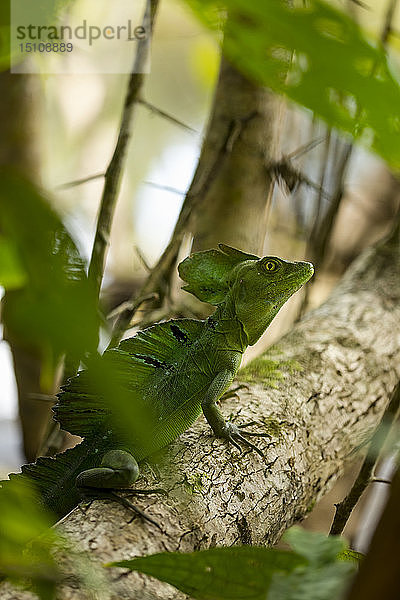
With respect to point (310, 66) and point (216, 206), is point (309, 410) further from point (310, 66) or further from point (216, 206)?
point (310, 66)

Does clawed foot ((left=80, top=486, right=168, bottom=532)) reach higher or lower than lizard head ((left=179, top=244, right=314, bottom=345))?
lower

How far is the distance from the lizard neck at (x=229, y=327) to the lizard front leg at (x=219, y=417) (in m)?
0.15

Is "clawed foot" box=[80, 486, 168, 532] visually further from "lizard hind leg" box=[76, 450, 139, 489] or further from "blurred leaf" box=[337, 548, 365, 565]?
"blurred leaf" box=[337, 548, 365, 565]

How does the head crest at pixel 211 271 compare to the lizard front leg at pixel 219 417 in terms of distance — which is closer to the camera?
the lizard front leg at pixel 219 417

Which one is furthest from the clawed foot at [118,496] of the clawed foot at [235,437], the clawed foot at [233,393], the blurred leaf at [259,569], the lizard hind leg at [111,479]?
the blurred leaf at [259,569]

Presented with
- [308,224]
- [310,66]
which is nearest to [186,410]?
[310,66]

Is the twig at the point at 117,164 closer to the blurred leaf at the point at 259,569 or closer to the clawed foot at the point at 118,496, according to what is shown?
the clawed foot at the point at 118,496

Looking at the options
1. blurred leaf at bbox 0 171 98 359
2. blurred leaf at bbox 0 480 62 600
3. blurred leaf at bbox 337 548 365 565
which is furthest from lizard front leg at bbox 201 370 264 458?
blurred leaf at bbox 0 171 98 359

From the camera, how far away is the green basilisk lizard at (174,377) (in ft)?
5.47

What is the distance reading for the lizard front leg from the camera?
1712 mm

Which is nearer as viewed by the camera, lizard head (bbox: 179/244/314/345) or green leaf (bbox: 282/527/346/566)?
green leaf (bbox: 282/527/346/566)

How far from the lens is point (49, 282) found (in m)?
0.32

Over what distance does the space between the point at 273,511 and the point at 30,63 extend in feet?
7.07

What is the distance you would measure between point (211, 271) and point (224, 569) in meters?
1.53
